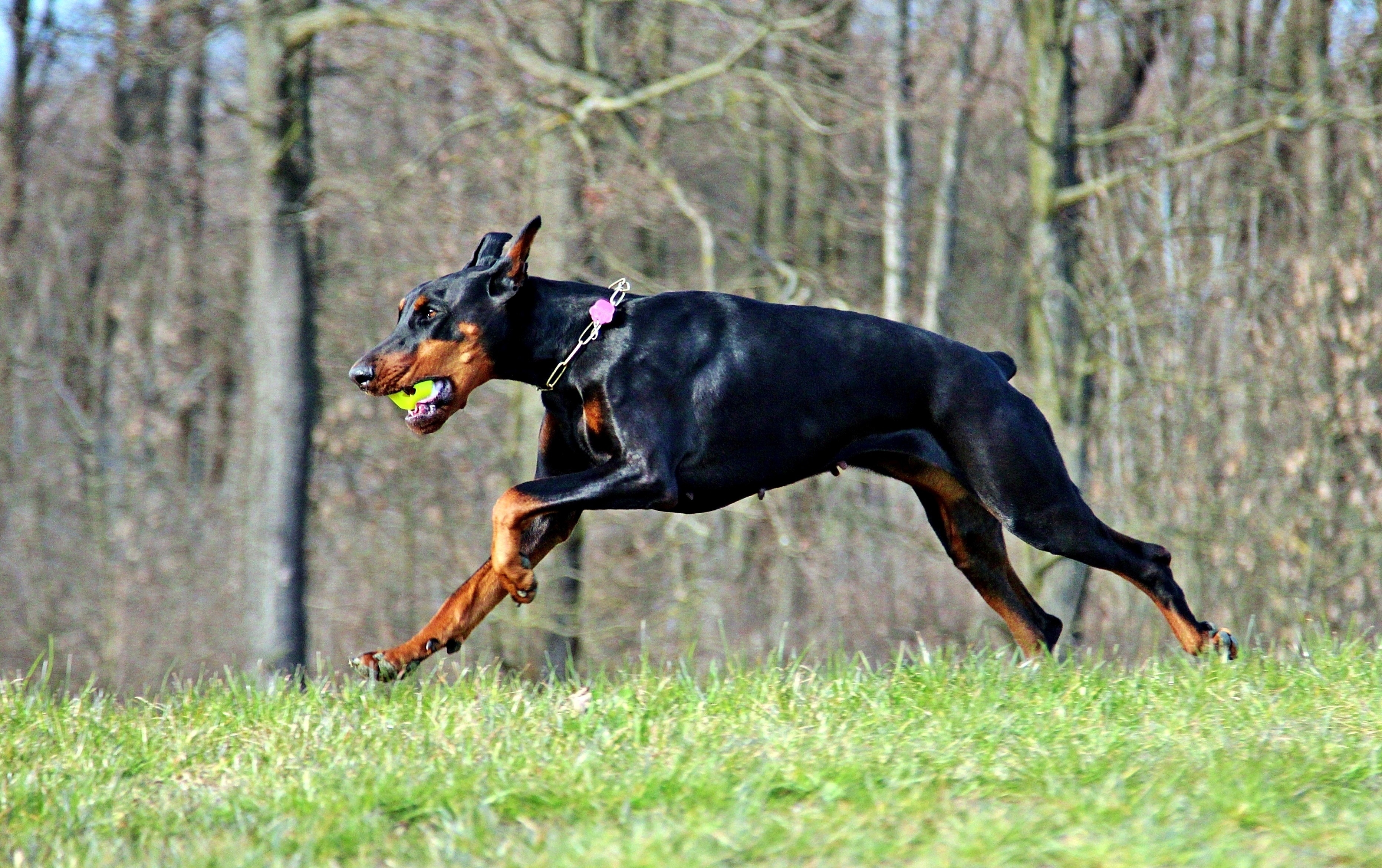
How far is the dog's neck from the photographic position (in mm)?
5285

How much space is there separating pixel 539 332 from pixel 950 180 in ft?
41.1

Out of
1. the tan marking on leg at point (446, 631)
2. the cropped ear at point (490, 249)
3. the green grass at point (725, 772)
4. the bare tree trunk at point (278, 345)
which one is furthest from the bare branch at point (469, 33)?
the green grass at point (725, 772)

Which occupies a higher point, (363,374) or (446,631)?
(363,374)

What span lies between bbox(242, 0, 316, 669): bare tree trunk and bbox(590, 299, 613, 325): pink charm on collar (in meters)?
8.41

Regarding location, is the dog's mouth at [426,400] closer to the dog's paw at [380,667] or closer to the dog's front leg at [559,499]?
the dog's front leg at [559,499]

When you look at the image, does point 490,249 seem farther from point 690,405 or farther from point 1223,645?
point 1223,645

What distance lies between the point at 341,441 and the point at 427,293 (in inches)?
470

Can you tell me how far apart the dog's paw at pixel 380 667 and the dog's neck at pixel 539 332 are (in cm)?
104

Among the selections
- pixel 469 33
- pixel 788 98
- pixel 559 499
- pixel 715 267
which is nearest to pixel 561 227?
pixel 469 33

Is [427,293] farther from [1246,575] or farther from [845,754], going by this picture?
[1246,575]

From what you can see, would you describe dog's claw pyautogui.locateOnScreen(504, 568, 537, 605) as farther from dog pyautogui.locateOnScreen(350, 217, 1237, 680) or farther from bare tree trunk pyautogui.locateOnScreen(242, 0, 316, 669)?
bare tree trunk pyautogui.locateOnScreen(242, 0, 316, 669)

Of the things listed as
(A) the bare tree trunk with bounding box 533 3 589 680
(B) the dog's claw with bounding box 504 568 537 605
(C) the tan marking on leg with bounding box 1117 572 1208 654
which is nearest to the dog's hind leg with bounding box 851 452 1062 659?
(C) the tan marking on leg with bounding box 1117 572 1208 654

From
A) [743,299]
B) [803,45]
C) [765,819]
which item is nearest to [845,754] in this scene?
[765,819]

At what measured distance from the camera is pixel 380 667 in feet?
16.9
